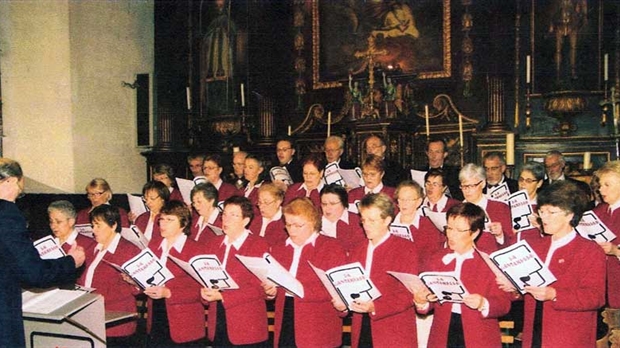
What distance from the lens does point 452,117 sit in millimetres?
8766

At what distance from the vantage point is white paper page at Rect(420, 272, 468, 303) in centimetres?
322

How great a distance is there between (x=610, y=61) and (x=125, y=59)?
7297 mm

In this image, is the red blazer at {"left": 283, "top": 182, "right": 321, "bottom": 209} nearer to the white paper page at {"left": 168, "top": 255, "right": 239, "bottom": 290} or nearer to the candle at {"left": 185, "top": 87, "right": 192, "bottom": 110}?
the white paper page at {"left": 168, "top": 255, "right": 239, "bottom": 290}

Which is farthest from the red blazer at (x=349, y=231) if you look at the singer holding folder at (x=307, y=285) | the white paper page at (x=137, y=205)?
the white paper page at (x=137, y=205)

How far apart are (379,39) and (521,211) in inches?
207

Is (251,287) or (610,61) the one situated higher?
(610,61)

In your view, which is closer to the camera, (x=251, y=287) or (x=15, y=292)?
(x=15, y=292)

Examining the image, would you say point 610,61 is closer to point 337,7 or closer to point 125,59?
point 337,7

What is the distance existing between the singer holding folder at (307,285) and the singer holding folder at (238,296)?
0.11 meters

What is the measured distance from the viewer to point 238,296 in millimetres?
3846

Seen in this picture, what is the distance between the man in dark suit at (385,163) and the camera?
6.29 m

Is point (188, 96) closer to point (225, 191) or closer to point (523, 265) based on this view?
point (225, 191)

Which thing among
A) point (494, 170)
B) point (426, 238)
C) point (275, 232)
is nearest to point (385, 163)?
point (494, 170)

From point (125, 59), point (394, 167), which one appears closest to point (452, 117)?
point (394, 167)
